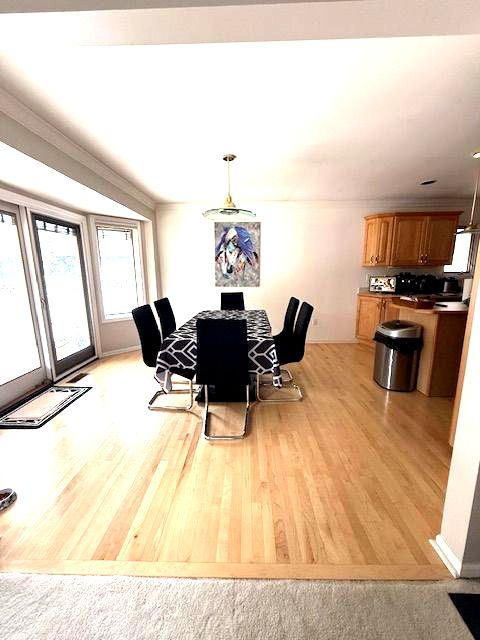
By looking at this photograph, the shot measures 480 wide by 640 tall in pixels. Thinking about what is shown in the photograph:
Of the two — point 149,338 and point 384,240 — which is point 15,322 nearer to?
point 149,338

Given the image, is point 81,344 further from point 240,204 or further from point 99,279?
point 240,204

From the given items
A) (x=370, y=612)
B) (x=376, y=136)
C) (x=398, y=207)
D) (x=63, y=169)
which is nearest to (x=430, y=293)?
(x=398, y=207)

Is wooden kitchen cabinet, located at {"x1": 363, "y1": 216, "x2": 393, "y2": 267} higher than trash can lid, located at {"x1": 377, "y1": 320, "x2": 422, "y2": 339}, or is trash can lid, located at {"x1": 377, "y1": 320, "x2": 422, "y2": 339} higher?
wooden kitchen cabinet, located at {"x1": 363, "y1": 216, "x2": 393, "y2": 267}

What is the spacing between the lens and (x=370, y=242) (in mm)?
4465

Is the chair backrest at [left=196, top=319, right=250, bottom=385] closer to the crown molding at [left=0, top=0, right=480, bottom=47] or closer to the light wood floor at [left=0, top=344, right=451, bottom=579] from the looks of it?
the light wood floor at [left=0, top=344, right=451, bottom=579]

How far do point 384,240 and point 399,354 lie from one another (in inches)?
88.9

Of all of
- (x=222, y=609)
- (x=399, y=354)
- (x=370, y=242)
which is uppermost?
(x=370, y=242)

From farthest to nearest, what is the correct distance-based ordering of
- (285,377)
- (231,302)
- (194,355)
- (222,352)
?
(231,302), (285,377), (194,355), (222,352)

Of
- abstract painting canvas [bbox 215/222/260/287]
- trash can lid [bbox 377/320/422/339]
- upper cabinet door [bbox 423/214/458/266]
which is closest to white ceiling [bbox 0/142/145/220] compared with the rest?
abstract painting canvas [bbox 215/222/260/287]

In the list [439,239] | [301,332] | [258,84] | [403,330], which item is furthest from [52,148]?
[439,239]

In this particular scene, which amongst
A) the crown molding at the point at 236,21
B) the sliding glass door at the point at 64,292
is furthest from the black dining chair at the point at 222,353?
the sliding glass door at the point at 64,292

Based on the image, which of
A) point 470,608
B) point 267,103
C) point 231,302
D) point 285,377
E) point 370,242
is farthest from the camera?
point 370,242

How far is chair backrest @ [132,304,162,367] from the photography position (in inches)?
99.1

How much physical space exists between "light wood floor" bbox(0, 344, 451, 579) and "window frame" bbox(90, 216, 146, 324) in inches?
76.6
